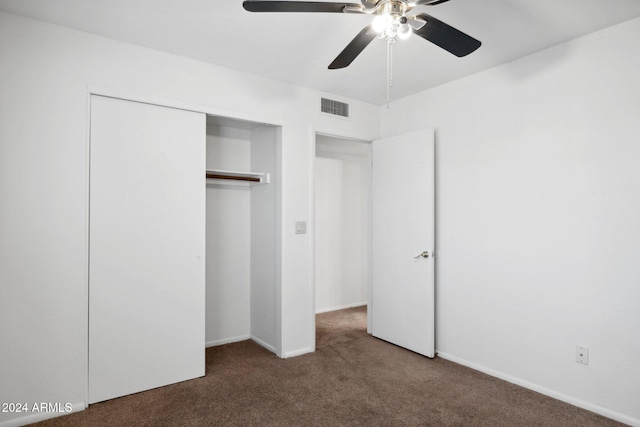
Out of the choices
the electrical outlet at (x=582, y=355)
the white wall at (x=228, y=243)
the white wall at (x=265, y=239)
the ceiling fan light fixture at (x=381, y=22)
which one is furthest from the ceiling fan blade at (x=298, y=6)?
the electrical outlet at (x=582, y=355)

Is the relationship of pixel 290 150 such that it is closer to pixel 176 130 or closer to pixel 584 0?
pixel 176 130

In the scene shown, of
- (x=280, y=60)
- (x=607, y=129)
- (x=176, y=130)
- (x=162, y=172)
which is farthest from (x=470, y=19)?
(x=162, y=172)

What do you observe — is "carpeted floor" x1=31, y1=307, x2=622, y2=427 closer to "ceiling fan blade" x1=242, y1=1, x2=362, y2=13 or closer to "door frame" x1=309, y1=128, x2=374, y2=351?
"door frame" x1=309, y1=128, x2=374, y2=351

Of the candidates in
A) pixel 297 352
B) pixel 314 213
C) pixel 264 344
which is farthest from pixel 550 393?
pixel 264 344

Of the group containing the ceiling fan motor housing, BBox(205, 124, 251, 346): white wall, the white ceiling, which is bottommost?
BBox(205, 124, 251, 346): white wall

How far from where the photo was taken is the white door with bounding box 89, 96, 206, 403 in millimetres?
2514

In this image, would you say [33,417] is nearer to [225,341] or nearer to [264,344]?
[225,341]

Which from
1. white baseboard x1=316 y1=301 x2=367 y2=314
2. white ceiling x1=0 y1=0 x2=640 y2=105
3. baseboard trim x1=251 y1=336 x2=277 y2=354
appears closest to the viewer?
white ceiling x1=0 y1=0 x2=640 y2=105

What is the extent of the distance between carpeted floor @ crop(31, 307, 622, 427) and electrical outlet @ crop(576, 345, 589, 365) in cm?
32

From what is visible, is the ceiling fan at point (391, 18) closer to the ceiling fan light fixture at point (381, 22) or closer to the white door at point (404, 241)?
the ceiling fan light fixture at point (381, 22)

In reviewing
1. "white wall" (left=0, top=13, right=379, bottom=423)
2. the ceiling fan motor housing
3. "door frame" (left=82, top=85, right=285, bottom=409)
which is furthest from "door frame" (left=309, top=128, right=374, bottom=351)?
the ceiling fan motor housing

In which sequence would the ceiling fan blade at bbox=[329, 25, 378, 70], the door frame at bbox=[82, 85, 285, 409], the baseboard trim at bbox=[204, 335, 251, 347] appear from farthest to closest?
the baseboard trim at bbox=[204, 335, 251, 347], the door frame at bbox=[82, 85, 285, 409], the ceiling fan blade at bbox=[329, 25, 378, 70]

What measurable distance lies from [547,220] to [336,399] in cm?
202

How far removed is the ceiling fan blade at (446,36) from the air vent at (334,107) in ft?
5.83
